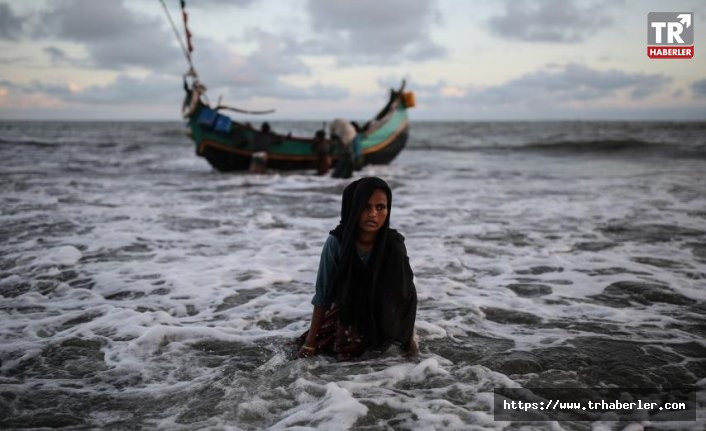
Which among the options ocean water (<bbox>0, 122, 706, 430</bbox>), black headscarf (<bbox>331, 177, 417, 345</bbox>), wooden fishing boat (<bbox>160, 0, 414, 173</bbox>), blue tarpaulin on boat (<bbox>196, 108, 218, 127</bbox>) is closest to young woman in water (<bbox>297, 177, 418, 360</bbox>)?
black headscarf (<bbox>331, 177, 417, 345</bbox>)

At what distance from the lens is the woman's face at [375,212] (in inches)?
110

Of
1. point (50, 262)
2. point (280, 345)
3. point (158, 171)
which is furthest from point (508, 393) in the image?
point (158, 171)

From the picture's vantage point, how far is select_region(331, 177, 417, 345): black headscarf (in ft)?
9.25

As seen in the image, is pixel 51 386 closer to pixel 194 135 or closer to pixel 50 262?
pixel 50 262

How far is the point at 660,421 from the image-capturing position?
255 centimetres

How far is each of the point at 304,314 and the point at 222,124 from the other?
13.1m

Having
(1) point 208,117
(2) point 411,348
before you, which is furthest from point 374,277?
(1) point 208,117

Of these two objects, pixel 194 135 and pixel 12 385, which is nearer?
pixel 12 385

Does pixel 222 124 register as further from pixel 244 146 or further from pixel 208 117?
pixel 244 146

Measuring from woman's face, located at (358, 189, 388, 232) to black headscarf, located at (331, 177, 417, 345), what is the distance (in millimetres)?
29

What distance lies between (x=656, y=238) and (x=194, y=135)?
13.8m

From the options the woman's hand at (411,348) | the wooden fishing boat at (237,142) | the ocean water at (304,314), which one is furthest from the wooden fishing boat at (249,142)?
the woman's hand at (411,348)

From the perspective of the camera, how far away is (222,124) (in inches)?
635

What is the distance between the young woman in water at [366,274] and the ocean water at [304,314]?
0.28 metres
